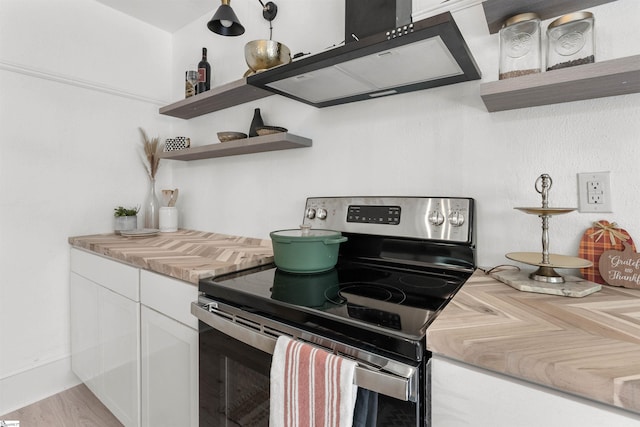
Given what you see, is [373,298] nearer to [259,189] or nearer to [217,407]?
[217,407]

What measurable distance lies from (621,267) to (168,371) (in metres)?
1.52

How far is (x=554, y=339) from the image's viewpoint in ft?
1.89

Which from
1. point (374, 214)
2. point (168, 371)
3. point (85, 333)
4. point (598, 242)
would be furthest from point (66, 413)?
point (598, 242)

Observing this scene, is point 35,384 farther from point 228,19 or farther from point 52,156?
point 228,19

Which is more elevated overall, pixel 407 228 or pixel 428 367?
pixel 407 228

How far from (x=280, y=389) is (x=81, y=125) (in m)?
2.11

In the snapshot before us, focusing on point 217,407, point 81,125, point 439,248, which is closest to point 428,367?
point 439,248

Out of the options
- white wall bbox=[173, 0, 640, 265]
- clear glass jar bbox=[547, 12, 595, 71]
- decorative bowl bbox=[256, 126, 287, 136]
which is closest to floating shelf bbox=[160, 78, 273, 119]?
white wall bbox=[173, 0, 640, 265]

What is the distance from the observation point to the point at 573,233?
3.34 ft

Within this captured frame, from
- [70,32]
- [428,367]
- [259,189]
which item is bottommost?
[428,367]

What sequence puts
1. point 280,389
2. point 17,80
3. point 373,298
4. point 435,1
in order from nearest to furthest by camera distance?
point 280,389, point 373,298, point 435,1, point 17,80

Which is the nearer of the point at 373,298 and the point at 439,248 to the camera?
the point at 373,298

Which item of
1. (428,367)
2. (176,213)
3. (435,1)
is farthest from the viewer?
(176,213)

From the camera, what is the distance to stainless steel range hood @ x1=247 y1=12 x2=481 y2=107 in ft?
2.99
